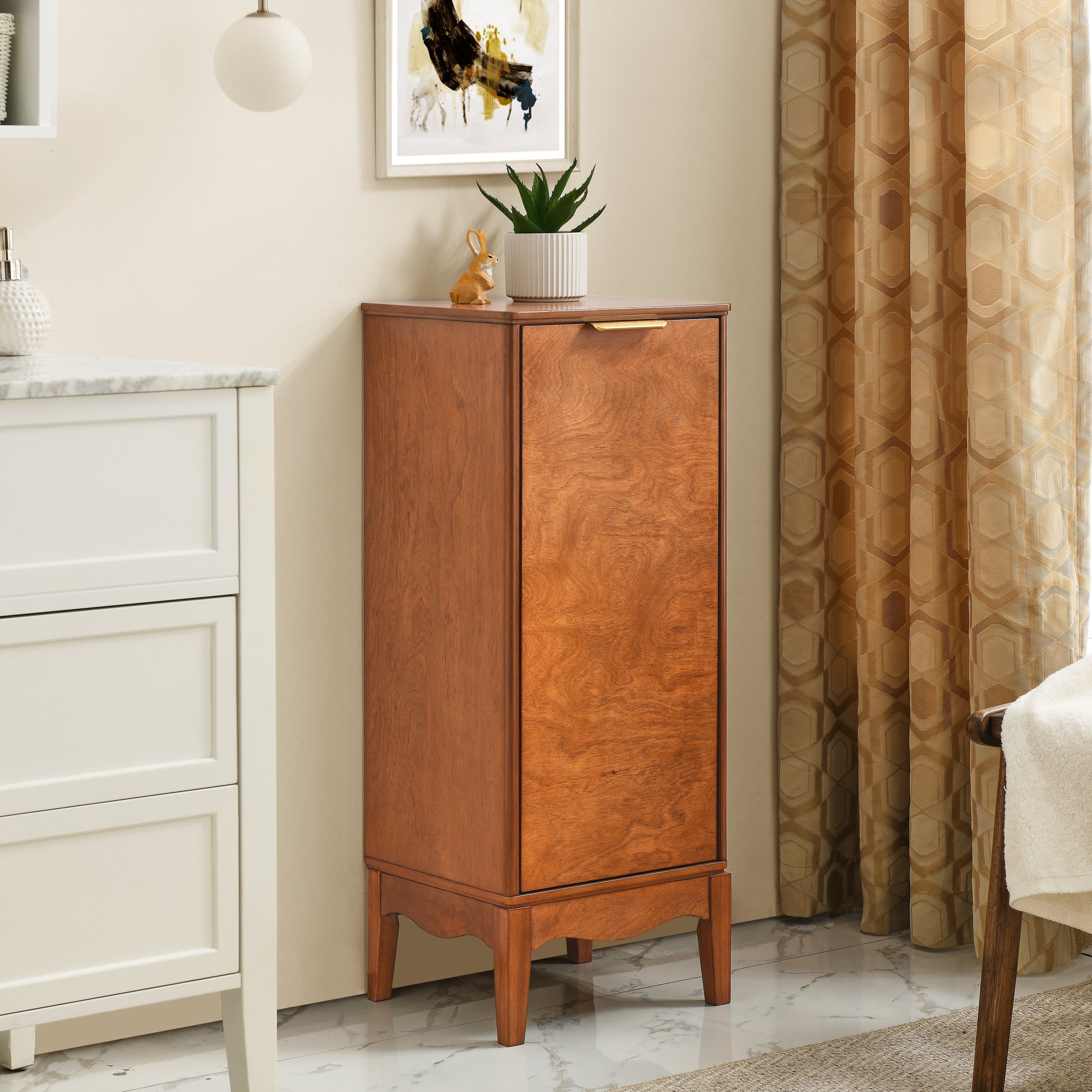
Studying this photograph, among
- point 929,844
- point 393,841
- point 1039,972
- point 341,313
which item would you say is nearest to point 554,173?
point 341,313

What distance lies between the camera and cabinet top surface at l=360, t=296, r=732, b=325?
2.41 metres

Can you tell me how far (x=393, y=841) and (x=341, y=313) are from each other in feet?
2.72

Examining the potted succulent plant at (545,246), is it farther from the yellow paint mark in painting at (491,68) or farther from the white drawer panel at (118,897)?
the white drawer panel at (118,897)

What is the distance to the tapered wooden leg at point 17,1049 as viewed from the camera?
2432 mm

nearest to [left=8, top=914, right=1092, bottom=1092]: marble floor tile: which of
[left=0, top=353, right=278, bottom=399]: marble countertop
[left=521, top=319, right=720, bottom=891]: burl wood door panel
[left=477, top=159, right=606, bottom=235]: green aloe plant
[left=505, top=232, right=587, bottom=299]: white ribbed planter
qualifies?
[left=521, top=319, right=720, bottom=891]: burl wood door panel

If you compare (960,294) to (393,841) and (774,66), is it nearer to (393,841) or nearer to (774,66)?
(774,66)

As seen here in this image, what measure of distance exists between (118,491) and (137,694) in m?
0.24

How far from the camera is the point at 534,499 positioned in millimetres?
2453

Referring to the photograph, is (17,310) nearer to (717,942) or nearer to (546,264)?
(546,264)

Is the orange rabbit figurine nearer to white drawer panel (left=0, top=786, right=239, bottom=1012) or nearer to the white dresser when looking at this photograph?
the white dresser

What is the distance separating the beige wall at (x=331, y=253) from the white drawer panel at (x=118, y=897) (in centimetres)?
54

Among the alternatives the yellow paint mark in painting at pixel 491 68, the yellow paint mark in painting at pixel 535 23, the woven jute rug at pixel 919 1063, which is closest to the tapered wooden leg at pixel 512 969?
the woven jute rug at pixel 919 1063

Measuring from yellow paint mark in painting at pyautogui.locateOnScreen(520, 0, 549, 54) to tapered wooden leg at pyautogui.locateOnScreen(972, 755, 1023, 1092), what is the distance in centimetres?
133

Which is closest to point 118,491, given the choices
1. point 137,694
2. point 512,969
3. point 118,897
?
point 137,694
